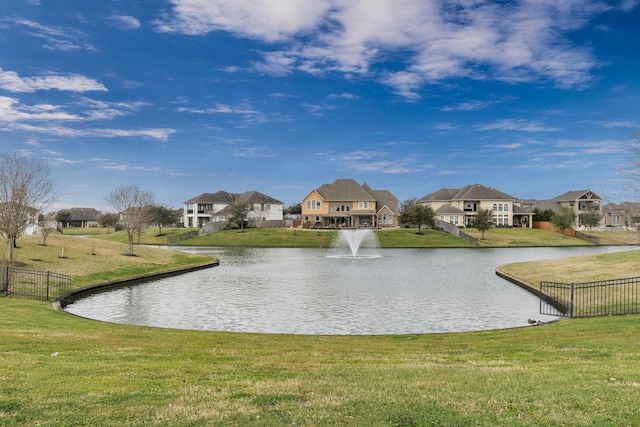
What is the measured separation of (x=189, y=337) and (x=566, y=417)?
1267cm

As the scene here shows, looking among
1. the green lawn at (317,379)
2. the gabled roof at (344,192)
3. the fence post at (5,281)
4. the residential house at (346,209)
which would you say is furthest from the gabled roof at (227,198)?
the green lawn at (317,379)

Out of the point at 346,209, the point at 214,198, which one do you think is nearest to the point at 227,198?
the point at 214,198

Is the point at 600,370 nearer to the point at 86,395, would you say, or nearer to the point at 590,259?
the point at 86,395

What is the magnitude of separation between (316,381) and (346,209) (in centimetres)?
10614

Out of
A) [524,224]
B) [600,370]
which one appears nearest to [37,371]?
[600,370]

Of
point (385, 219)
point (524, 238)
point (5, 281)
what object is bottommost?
point (5, 281)

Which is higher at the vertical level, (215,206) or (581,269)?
(215,206)

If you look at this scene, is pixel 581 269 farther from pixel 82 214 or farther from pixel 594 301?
pixel 82 214

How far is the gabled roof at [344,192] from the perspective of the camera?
4542 inches

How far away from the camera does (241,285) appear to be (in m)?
34.0

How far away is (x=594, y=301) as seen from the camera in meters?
24.0

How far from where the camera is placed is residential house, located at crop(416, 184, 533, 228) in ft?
385

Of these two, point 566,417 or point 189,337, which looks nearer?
point 566,417

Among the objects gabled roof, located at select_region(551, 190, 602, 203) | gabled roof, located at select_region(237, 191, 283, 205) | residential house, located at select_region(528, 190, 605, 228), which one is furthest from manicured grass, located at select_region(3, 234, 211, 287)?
gabled roof, located at select_region(551, 190, 602, 203)
